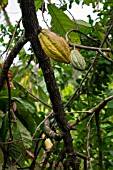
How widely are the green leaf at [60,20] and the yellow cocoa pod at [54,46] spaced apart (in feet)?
0.57

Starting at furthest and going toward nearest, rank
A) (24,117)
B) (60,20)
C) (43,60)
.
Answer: (24,117) < (60,20) < (43,60)

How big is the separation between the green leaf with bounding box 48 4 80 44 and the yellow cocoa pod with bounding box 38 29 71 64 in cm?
17

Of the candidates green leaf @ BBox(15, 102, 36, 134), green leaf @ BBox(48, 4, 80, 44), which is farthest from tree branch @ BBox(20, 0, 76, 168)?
green leaf @ BBox(15, 102, 36, 134)

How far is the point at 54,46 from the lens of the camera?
26.7 inches

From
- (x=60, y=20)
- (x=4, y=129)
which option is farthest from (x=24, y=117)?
(x=60, y=20)

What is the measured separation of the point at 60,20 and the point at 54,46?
209 mm

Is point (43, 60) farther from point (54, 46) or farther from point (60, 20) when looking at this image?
point (60, 20)

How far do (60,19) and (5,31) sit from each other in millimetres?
1029

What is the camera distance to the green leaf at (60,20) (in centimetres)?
86

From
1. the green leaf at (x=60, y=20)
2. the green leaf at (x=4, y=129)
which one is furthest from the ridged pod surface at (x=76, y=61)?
the green leaf at (x=4, y=129)

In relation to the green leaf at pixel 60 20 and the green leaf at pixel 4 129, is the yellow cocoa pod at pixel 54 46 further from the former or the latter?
the green leaf at pixel 4 129

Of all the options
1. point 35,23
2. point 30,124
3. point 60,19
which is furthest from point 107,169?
point 35,23

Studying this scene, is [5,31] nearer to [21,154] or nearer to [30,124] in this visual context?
[30,124]

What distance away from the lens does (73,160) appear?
2.51 feet
